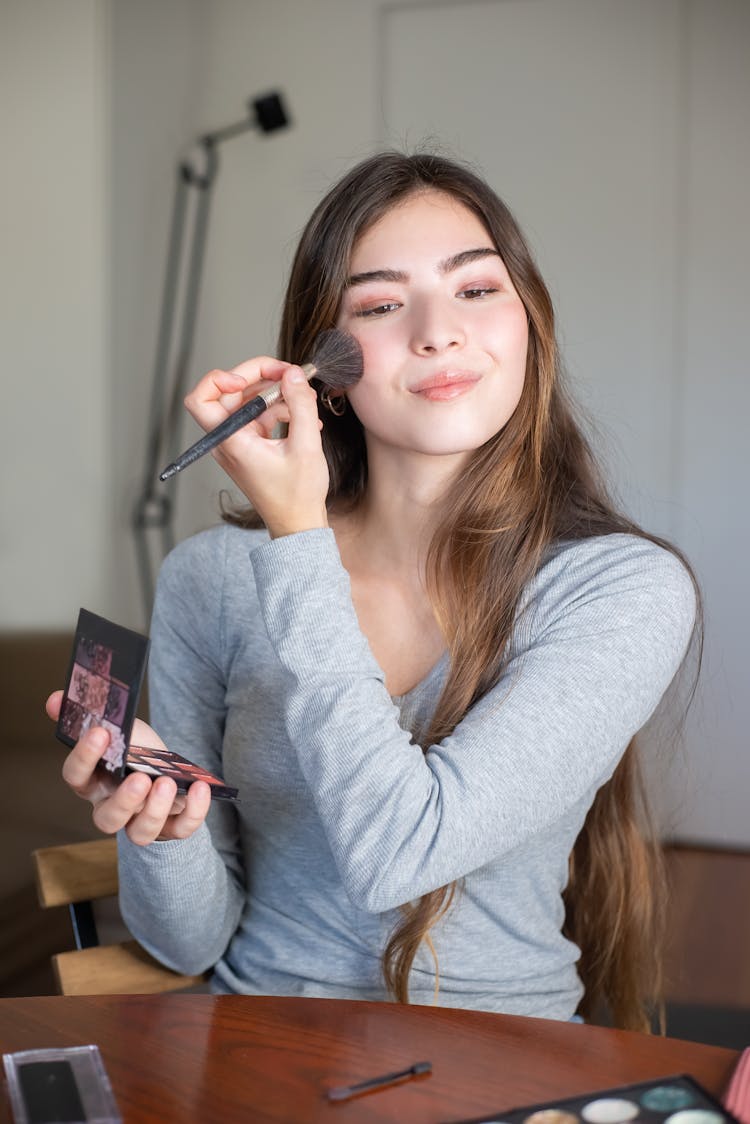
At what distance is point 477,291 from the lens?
1.20 m

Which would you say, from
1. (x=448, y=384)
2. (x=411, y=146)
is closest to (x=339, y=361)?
(x=448, y=384)

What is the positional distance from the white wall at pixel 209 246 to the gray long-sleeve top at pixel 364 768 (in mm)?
1637

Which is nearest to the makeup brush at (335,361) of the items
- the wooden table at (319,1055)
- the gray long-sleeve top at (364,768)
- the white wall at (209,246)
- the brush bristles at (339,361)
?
the brush bristles at (339,361)

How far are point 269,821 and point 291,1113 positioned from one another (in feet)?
1.76

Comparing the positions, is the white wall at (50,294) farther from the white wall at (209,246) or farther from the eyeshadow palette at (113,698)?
the eyeshadow palette at (113,698)

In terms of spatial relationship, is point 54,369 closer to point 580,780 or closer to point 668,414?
point 668,414

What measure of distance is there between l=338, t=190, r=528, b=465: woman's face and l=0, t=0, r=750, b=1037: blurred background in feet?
5.85

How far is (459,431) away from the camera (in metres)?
1.16

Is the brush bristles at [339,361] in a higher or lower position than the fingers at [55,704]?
higher

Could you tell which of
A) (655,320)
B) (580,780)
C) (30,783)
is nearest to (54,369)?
(30,783)

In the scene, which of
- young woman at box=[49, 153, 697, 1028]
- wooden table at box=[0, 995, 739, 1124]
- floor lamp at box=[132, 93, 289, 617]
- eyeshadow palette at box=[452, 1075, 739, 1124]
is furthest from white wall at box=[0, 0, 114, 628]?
eyeshadow palette at box=[452, 1075, 739, 1124]

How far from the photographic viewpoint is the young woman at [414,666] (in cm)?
92

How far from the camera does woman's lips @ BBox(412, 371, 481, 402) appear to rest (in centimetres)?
115

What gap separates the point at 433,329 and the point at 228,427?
0.87 ft
